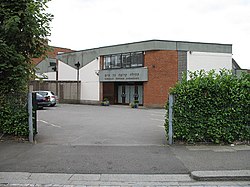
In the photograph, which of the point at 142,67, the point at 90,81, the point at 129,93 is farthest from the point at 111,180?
the point at 90,81

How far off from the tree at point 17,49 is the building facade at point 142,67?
16.7m

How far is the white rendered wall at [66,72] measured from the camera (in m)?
35.7

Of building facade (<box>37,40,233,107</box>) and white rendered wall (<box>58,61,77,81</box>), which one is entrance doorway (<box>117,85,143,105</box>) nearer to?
building facade (<box>37,40,233,107</box>)

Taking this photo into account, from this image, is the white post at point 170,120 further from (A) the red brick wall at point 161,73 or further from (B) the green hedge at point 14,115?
(A) the red brick wall at point 161,73

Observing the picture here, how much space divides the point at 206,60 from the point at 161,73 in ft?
17.0

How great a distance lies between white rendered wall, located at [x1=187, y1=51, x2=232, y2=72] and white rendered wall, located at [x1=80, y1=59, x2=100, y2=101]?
10716 millimetres

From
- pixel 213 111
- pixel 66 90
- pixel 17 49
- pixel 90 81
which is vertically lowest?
pixel 213 111

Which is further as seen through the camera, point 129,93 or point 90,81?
point 90,81

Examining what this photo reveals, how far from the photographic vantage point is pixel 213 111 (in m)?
8.52

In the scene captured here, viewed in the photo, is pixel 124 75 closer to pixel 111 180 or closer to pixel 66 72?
pixel 66 72

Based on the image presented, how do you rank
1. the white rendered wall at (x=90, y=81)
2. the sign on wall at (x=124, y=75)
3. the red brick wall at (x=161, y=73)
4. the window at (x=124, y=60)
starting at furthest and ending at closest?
the white rendered wall at (x=90, y=81) → the window at (x=124, y=60) → the sign on wall at (x=124, y=75) → the red brick wall at (x=161, y=73)

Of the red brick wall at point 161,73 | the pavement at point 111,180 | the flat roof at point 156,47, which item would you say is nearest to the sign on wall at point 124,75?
the red brick wall at point 161,73

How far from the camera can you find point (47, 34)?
370 inches

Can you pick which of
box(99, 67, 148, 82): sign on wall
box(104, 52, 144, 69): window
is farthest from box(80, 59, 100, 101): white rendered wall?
box(104, 52, 144, 69): window
